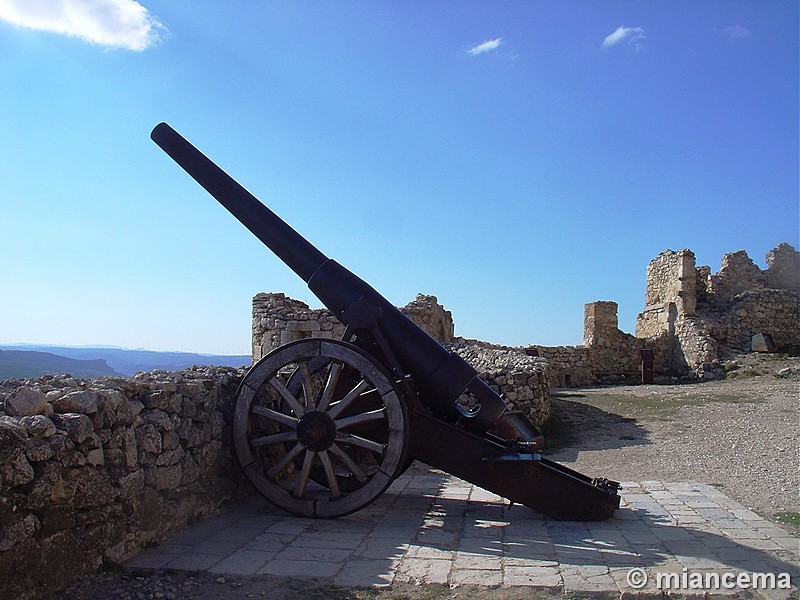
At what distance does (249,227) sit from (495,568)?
380cm

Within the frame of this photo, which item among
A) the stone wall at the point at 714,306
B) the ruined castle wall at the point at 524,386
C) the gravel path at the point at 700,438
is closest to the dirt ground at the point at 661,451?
the gravel path at the point at 700,438

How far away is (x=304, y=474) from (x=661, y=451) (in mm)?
6258

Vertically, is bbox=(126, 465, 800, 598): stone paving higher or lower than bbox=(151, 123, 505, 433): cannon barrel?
lower

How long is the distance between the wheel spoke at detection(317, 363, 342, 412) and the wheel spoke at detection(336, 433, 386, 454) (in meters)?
0.27

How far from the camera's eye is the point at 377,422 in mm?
5902

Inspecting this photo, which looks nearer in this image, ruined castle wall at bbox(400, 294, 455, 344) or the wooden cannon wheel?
the wooden cannon wheel

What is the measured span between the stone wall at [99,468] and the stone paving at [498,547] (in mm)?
278

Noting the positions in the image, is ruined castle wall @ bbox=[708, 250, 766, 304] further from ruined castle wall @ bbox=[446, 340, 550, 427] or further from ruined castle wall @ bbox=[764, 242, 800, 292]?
ruined castle wall @ bbox=[446, 340, 550, 427]

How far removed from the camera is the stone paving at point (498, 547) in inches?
175

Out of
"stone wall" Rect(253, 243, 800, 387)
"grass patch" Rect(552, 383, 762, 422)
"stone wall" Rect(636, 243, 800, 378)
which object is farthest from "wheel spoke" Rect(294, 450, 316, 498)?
"stone wall" Rect(636, 243, 800, 378)

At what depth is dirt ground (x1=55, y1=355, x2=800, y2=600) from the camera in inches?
165

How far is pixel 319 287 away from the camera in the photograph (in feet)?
20.8

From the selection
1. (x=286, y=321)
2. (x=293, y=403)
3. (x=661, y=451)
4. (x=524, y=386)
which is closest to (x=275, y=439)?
(x=293, y=403)

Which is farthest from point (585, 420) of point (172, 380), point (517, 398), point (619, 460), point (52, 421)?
point (52, 421)
